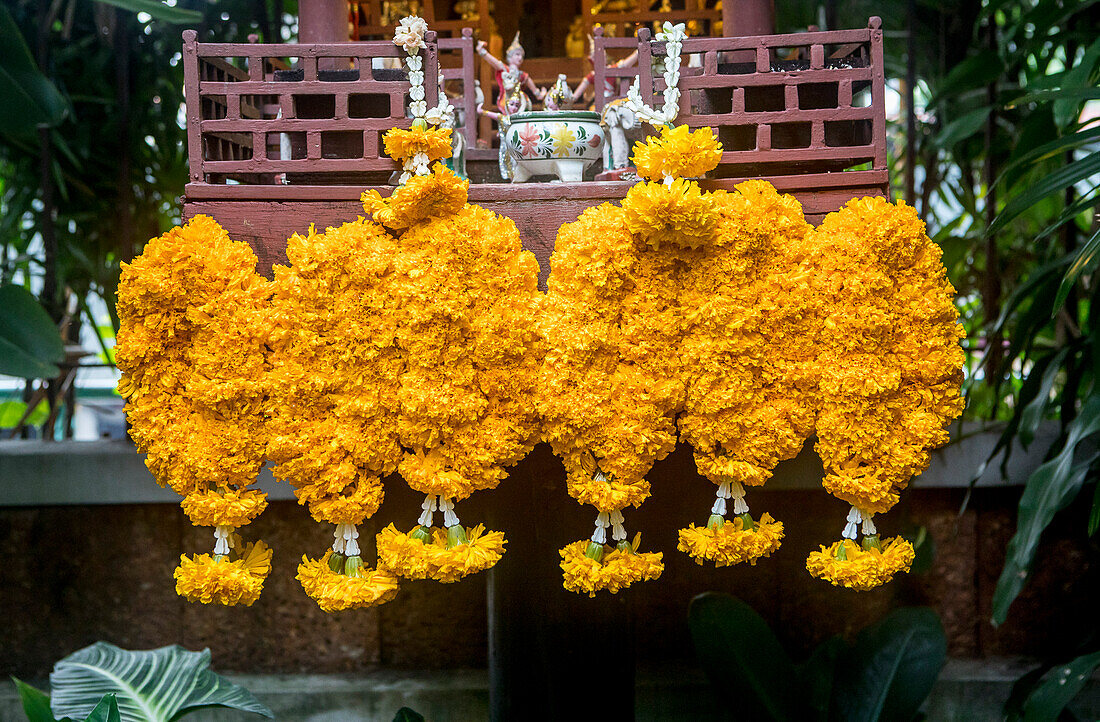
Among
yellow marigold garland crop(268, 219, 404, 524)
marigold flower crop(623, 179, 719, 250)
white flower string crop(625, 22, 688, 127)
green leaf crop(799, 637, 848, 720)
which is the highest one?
white flower string crop(625, 22, 688, 127)

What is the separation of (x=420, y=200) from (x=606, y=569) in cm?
78

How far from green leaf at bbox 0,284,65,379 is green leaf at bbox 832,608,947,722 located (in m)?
2.19

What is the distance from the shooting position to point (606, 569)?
1.65 m

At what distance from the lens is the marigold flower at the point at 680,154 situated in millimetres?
1606

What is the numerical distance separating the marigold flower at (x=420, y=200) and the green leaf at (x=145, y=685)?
3.98 ft

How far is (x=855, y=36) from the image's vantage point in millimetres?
1762

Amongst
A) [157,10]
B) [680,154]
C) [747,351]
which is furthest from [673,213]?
[157,10]

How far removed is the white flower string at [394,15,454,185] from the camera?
1.67m

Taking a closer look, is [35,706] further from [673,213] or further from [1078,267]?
[1078,267]

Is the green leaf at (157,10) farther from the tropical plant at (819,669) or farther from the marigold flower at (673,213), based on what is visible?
the tropical plant at (819,669)

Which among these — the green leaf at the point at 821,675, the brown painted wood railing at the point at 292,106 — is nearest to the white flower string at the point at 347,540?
the brown painted wood railing at the point at 292,106

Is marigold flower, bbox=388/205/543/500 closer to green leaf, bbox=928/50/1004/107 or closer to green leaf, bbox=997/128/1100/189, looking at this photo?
green leaf, bbox=997/128/1100/189

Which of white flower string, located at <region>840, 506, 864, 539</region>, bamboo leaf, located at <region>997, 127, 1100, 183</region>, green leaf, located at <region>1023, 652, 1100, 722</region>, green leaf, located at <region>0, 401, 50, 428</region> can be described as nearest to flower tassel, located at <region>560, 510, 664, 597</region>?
white flower string, located at <region>840, 506, 864, 539</region>

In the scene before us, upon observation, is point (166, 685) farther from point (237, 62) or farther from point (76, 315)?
point (237, 62)
